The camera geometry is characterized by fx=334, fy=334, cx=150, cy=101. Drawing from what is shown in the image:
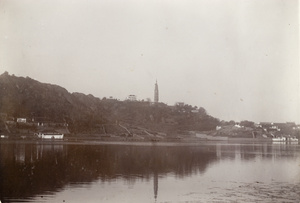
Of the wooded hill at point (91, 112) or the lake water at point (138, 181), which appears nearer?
the lake water at point (138, 181)

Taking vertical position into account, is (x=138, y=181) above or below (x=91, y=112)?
below

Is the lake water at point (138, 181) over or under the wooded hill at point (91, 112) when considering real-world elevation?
under

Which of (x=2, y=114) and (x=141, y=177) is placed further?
(x=2, y=114)

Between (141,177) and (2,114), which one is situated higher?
(2,114)

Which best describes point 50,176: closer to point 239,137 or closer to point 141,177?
point 141,177

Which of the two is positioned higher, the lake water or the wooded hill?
the wooded hill

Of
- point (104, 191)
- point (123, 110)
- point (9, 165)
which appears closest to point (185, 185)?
point (104, 191)

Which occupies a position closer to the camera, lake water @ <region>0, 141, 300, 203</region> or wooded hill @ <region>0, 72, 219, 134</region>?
lake water @ <region>0, 141, 300, 203</region>

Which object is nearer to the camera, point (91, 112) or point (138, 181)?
point (138, 181)
